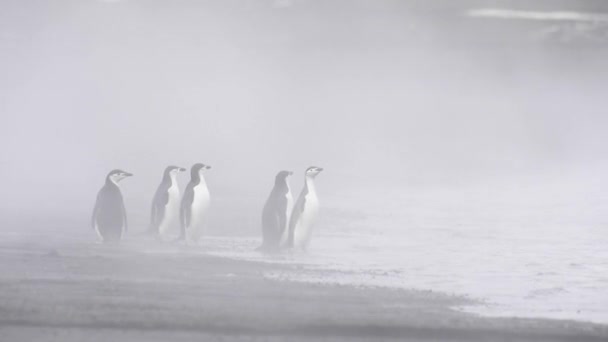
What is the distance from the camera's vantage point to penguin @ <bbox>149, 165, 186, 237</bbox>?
44.3 ft

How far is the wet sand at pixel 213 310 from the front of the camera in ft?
24.1

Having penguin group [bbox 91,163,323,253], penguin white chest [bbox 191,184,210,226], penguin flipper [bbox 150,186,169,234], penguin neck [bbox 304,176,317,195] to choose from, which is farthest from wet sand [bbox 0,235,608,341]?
penguin neck [bbox 304,176,317,195]

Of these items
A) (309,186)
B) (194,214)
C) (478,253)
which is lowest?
(478,253)

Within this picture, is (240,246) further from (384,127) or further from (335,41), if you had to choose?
(335,41)

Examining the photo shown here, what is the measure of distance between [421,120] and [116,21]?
55.6 ft

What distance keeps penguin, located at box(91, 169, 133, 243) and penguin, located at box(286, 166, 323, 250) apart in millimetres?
1455

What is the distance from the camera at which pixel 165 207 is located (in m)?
13.8

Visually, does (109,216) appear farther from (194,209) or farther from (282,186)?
(282,186)

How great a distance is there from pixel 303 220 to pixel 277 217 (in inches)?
9.2

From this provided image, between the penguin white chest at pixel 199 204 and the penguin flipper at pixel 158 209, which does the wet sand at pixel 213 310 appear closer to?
the penguin white chest at pixel 199 204

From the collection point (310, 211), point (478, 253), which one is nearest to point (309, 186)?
point (310, 211)

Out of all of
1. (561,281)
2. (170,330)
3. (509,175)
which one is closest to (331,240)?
(561,281)

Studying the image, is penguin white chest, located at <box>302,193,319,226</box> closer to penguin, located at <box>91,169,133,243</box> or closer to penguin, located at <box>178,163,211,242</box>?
penguin, located at <box>178,163,211,242</box>

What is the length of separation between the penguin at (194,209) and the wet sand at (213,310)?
273 centimetres
